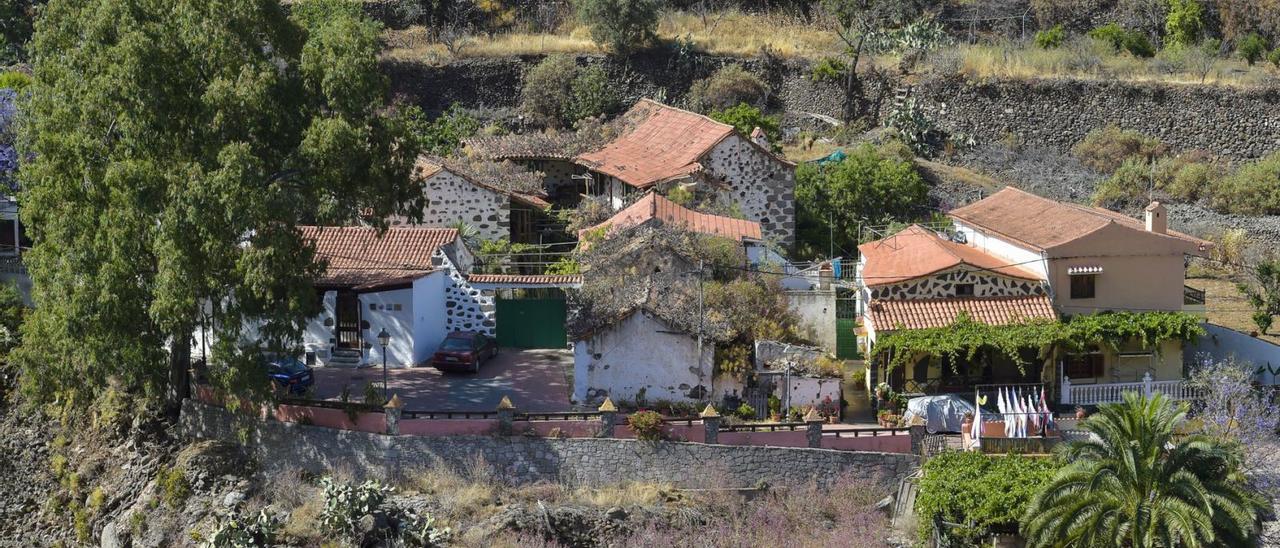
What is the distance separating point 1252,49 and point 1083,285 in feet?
77.4

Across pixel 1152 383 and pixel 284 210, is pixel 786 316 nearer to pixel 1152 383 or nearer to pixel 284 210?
pixel 1152 383

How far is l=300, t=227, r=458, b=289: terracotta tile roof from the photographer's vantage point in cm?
3309

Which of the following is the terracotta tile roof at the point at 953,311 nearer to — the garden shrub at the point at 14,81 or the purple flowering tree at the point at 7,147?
the purple flowering tree at the point at 7,147

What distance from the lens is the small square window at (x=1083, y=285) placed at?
3297cm

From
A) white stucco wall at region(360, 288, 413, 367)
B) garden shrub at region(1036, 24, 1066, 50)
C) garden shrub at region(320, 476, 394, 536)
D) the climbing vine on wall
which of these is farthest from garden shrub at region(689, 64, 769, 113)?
garden shrub at region(320, 476, 394, 536)

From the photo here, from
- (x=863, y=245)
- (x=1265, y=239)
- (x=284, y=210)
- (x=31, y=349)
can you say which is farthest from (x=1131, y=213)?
(x=31, y=349)

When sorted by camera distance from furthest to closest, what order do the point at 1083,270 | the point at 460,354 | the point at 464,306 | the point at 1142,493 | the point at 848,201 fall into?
the point at 848,201 → the point at 464,306 → the point at 1083,270 → the point at 460,354 → the point at 1142,493

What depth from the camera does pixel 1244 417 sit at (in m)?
29.7

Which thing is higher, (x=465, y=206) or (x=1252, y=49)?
(x=1252, y=49)

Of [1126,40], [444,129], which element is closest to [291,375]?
[444,129]

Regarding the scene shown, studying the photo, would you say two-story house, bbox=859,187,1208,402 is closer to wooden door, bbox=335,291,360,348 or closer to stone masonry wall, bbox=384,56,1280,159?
wooden door, bbox=335,291,360,348

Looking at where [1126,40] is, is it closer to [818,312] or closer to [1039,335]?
[818,312]

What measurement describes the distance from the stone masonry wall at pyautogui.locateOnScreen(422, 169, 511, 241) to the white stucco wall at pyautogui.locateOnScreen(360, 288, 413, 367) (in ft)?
19.5

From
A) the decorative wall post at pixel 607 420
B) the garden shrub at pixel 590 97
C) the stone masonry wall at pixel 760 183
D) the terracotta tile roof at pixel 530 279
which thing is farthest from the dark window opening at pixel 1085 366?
the garden shrub at pixel 590 97
